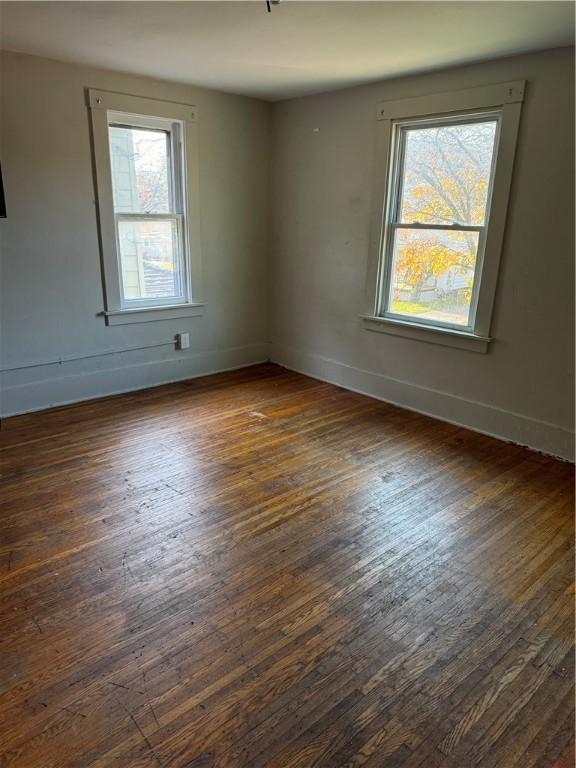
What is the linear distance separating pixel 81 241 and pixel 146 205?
673 mm

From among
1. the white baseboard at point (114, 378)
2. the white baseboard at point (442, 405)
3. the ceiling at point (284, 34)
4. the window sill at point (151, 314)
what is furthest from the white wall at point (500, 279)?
the window sill at point (151, 314)

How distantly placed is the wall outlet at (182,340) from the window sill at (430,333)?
1.66 m

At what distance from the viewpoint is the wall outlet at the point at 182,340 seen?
467 cm

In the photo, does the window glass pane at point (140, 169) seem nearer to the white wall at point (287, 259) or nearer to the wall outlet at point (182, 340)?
the white wall at point (287, 259)

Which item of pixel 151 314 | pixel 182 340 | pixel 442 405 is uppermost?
pixel 151 314

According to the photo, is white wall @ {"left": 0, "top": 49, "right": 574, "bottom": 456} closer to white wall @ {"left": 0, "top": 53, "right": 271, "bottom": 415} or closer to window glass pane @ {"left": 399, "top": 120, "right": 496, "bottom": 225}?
white wall @ {"left": 0, "top": 53, "right": 271, "bottom": 415}

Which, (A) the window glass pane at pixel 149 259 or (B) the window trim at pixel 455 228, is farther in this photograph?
(A) the window glass pane at pixel 149 259

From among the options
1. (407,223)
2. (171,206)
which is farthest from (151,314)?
(407,223)

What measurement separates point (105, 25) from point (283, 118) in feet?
7.37

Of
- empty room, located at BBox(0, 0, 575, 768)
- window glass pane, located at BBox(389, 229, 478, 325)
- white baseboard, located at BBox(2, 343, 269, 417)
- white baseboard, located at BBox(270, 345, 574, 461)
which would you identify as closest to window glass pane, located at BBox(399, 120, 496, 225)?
empty room, located at BBox(0, 0, 575, 768)

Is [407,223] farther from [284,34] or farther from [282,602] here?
[282,602]

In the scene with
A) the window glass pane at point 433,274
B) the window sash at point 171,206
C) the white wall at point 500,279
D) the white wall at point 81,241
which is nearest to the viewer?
the white wall at point 500,279

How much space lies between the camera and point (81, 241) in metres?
3.90

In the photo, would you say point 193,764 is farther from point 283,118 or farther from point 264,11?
point 283,118
